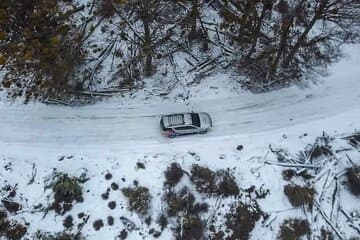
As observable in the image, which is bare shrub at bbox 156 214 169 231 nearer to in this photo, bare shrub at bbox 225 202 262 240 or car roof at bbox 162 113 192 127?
bare shrub at bbox 225 202 262 240

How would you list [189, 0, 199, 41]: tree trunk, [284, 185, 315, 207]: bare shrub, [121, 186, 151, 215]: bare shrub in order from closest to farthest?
[121, 186, 151, 215]: bare shrub
[284, 185, 315, 207]: bare shrub
[189, 0, 199, 41]: tree trunk

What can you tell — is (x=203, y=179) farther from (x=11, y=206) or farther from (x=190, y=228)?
(x=11, y=206)

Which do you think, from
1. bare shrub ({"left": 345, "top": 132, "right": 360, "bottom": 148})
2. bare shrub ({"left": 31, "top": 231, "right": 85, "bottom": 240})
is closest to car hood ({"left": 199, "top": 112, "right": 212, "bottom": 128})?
bare shrub ({"left": 345, "top": 132, "right": 360, "bottom": 148})

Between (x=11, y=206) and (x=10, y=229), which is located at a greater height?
(x=11, y=206)

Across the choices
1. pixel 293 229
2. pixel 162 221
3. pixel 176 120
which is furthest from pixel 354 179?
pixel 162 221

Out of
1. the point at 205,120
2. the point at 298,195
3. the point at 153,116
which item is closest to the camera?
the point at 298,195

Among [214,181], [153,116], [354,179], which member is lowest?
[354,179]
